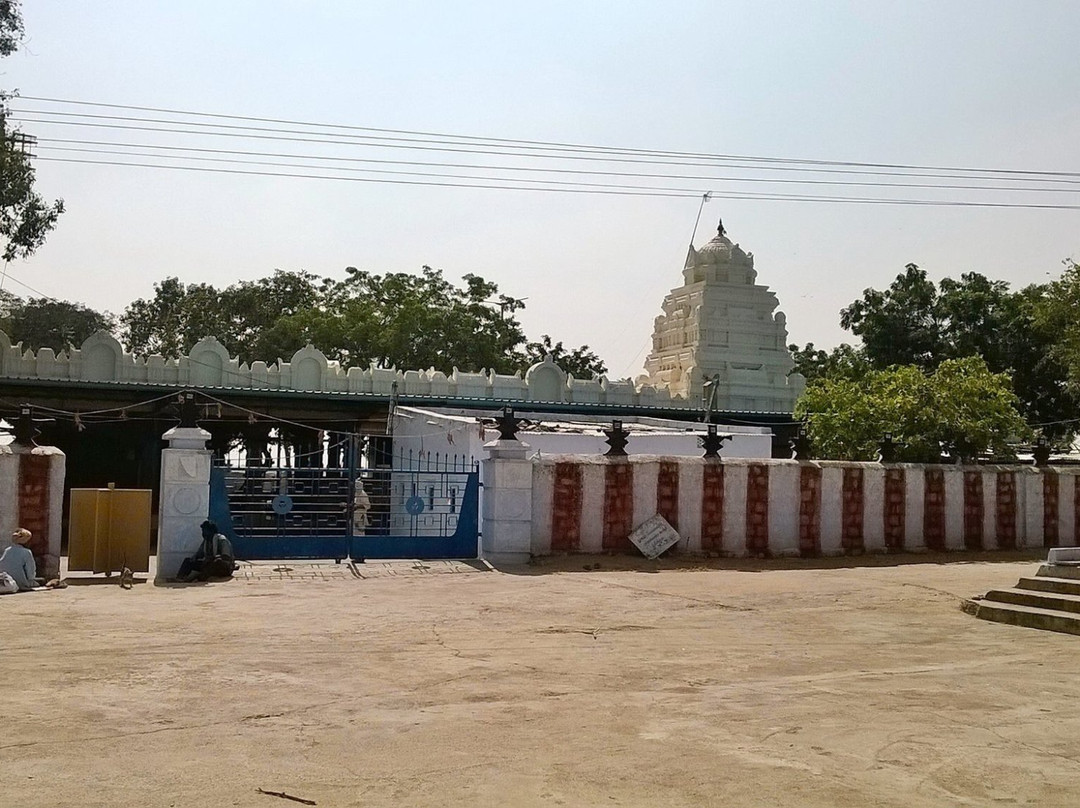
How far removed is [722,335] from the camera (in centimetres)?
3912

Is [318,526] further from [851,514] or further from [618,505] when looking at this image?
[851,514]

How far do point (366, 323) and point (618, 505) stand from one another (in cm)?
3150

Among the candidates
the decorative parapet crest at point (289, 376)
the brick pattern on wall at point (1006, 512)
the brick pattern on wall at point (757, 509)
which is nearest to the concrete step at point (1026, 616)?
the brick pattern on wall at point (757, 509)

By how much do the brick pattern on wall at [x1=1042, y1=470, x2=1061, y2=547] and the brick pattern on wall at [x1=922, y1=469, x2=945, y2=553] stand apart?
237cm

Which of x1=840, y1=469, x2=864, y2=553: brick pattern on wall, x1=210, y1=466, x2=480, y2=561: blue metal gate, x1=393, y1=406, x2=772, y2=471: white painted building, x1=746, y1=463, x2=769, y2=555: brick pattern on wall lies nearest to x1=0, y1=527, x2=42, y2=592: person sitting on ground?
x1=210, y1=466, x2=480, y2=561: blue metal gate

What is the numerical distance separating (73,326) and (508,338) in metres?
26.2

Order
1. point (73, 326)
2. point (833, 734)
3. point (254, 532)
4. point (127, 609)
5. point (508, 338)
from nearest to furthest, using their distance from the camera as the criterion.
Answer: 1. point (833, 734)
2. point (127, 609)
3. point (254, 532)
4. point (508, 338)
5. point (73, 326)

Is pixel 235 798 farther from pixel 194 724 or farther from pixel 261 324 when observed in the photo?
pixel 261 324

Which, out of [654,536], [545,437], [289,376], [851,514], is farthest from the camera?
[289,376]

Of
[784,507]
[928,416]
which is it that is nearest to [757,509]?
[784,507]

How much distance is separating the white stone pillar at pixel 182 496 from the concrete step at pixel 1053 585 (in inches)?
410

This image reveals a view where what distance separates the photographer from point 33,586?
13.2m

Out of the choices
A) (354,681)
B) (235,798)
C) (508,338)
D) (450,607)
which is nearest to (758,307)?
(508,338)

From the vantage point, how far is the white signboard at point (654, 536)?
16734 millimetres
